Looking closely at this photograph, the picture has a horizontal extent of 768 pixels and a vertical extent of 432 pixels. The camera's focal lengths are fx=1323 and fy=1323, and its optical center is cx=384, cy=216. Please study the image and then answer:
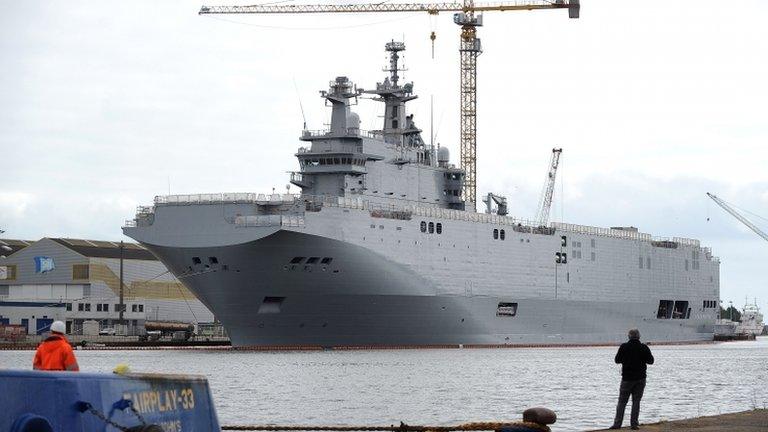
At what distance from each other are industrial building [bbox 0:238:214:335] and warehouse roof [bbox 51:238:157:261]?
3.8 inches

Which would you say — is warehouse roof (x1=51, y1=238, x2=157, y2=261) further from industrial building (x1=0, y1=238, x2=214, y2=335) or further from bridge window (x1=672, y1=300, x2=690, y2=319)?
bridge window (x1=672, y1=300, x2=690, y2=319)

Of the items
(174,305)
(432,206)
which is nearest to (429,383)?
(432,206)

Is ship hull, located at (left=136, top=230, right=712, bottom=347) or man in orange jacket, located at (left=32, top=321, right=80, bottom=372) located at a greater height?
ship hull, located at (left=136, top=230, right=712, bottom=347)

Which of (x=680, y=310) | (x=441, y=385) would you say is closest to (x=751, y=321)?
(x=680, y=310)

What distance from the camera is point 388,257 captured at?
235 ft

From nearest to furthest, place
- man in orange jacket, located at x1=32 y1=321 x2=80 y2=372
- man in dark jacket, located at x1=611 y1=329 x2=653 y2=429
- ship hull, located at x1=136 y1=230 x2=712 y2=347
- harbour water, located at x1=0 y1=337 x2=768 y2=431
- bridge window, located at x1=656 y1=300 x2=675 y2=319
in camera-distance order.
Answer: man in orange jacket, located at x1=32 y1=321 x2=80 y2=372, man in dark jacket, located at x1=611 y1=329 x2=653 y2=429, harbour water, located at x1=0 y1=337 x2=768 y2=431, ship hull, located at x1=136 y1=230 x2=712 y2=347, bridge window, located at x1=656 y1=300 x2=675 y2=319

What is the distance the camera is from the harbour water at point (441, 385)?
33.0 meters

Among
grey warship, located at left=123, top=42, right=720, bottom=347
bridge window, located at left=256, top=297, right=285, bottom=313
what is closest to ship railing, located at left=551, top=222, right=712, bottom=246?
grey warship, located at left=123, top=42, right=720, bottom=347

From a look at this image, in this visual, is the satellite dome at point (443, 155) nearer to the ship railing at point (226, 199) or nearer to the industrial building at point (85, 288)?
the ship railing at point (226, 199)

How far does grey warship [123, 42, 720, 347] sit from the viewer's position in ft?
222

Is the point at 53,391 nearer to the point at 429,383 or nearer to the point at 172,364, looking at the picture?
the point at 429,383

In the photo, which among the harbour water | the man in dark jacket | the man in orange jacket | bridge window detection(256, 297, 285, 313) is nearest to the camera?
the man in orange jacket

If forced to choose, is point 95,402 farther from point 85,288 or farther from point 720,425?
point 85,288

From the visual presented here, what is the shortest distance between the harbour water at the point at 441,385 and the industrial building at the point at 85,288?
38.6 m
